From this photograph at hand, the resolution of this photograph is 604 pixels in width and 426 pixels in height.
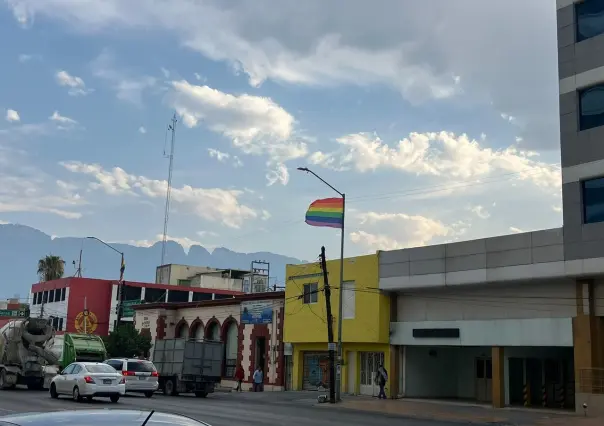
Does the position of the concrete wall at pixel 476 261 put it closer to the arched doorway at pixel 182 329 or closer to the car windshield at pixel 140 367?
the car windshield at pixel 140 367

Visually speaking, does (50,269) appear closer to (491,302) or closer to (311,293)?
(311,293)

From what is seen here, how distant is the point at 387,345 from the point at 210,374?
344 inches

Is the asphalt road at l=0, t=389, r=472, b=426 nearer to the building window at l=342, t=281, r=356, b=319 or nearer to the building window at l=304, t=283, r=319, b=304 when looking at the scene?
the building window at l=342, t=281, r=356, b=319

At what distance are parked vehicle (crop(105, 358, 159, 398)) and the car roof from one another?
27.7m

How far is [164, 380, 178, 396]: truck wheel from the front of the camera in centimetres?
3519

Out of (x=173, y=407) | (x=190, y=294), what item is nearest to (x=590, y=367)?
(x=173, y=407)

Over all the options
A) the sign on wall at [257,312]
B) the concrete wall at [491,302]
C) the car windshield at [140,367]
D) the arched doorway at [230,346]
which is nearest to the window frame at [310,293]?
the sign on wall at [257,312]

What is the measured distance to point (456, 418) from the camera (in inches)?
1017

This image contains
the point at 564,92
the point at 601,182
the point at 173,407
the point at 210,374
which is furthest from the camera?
the point at 210,374

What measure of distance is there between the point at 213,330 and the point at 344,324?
14195 millimetres

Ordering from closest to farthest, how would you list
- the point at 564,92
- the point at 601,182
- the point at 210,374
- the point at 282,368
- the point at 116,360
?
the point at 601,182 → the point at 564,92 → the point at 116,360 → the point at 210,374 → the point at 282,368

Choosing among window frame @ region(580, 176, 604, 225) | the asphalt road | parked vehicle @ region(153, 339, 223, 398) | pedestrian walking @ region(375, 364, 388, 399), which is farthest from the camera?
pedestrian walking @ region(375, 364, 388, 399)

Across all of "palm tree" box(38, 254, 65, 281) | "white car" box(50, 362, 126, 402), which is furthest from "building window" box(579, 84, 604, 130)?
"palm tree" box(38, 254, 65, 281)

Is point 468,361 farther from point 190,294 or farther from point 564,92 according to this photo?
point 190,294
